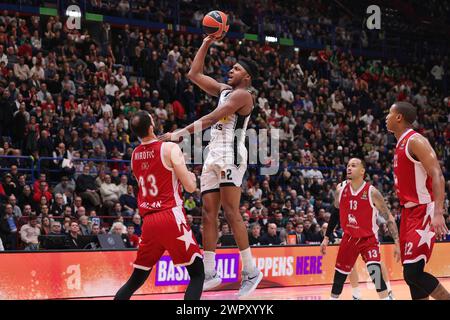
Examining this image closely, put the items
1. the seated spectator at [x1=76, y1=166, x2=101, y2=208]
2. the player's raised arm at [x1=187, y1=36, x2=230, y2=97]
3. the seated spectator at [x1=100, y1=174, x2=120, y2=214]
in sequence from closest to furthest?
the player's raised arm at [x1=187, y1=36, x2=230, y2=97] → the seated spectator at [x1=76, y1=166, x2=101, y2=208] → the seated spectator at [x1=100, y1=174, x2=120, y2=214]

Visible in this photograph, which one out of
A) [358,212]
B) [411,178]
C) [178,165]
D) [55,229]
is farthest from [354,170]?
[55,229]

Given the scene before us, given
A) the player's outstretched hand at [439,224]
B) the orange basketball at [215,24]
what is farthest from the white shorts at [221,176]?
the player's outstretched hand at [439,224]

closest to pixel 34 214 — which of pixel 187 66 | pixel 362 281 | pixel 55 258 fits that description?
pixel 55 258

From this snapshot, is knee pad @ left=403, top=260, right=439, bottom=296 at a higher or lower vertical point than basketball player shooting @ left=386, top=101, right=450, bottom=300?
lower

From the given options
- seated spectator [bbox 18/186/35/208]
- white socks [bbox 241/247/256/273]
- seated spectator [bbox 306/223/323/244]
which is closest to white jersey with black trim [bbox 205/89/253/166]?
white socks [bbox 241/247/256/273]

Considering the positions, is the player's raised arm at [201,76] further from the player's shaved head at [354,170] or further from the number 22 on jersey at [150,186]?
the player's shaved head at [354,170]

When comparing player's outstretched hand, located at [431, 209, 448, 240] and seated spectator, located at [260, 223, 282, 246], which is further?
seated spectator, located at [260, 223, 282, 246]

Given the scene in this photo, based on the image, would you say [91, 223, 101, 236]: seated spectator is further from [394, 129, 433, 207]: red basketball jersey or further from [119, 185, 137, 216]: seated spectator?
[394, 129, 433, 207]: red basketball jersey

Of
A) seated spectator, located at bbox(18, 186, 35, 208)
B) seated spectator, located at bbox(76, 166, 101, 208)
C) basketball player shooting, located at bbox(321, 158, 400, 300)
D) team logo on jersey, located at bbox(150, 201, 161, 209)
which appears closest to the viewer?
team logo on jersey, located at bbox(150, 201, 161, 209)

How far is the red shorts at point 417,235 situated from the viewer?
261 inches

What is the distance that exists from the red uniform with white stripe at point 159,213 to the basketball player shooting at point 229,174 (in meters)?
0.95

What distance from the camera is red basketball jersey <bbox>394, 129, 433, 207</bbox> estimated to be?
6.74 metres

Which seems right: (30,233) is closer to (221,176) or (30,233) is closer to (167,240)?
(221,176)
